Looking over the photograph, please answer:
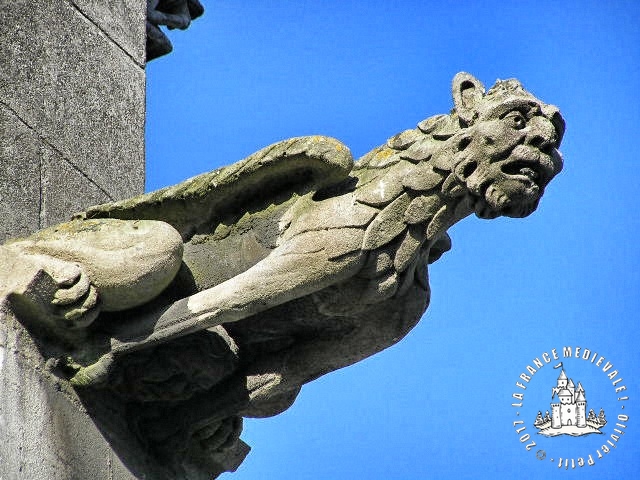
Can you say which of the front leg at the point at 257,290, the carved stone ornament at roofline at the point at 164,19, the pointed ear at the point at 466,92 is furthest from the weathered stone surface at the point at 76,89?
the pointed ear at the point at 466,92

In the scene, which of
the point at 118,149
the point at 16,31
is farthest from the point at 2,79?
the point at 118,149

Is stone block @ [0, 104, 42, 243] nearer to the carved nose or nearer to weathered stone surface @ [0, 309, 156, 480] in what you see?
weathered stone surface @ [0, 309, 156, 480]

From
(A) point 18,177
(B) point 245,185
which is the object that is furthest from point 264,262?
(A) point 18,177

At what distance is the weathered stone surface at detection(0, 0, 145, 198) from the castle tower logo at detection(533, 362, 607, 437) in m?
4.43

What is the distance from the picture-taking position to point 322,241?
26.7 ft

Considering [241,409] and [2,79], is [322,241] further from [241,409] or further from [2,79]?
[2,79]

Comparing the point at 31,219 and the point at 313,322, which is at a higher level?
the point at 31,219

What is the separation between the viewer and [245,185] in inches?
332

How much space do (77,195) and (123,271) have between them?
52.1 inches

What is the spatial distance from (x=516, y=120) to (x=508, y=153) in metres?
0.16

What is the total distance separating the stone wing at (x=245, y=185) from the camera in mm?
8250

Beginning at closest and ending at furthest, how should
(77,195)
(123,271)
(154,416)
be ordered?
(123,271) < (154,416) < (77,195)

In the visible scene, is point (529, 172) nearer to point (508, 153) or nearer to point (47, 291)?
point (508, 153)

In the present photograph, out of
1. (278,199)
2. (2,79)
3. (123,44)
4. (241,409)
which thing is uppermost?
(123,44)
